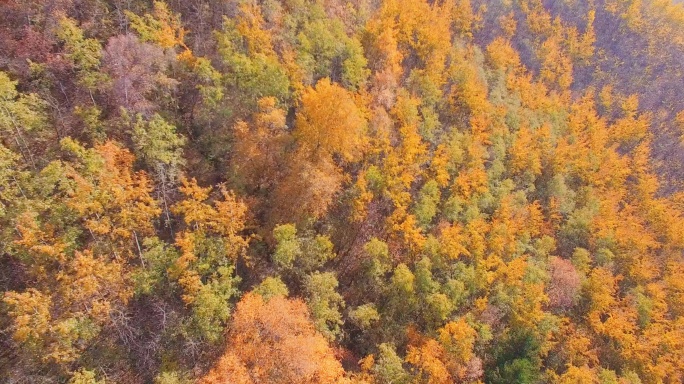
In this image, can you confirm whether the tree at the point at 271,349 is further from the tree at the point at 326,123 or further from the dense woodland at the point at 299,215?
the tree at the point at 326,123

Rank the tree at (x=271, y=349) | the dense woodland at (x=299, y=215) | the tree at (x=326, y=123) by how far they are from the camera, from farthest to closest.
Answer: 1. the tree at (x=326, y=123)
2. the dense woodland at (x=299, y=215)
3. the tree at (x=271, y=349)

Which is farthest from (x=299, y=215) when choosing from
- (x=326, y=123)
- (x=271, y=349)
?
(x=271, y=349)

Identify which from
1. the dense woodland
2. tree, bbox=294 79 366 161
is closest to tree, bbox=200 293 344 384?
the dense woodland

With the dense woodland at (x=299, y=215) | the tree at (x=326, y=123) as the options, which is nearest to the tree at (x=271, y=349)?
the dense woodland at (x=299, y=215)

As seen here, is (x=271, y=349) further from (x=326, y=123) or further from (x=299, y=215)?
(x=326, y=123)

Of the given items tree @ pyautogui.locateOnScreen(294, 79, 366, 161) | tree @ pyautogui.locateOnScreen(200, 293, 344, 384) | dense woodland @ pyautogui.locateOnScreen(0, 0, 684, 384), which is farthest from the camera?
tree @ pyautogui.locateOnScreen(294, 79, 366, 161)

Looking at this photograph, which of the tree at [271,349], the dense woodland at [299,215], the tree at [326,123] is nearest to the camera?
the tree at [271,349]

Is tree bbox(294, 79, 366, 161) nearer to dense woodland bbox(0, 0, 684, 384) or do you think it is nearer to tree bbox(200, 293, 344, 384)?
dense woodland bbox(0, 0, 684, 384)

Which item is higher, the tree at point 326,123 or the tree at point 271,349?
the tree at point 326,123

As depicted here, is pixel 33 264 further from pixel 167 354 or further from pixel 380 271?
pixel 380 271
